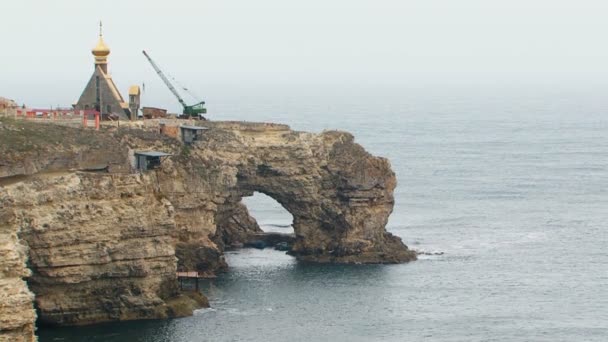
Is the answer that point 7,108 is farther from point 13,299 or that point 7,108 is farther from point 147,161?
point 13,299

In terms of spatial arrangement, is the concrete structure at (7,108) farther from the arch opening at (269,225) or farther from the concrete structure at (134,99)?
the arch opening at (269,225)

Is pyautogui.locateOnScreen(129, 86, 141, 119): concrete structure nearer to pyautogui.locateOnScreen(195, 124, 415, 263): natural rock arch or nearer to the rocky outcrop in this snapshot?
pyautogui.locateOnScreen(195, 124, 415, 263): natural rock arch

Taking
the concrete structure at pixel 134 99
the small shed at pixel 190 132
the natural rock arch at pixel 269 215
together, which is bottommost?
the natural rock arch at pixel 269 215

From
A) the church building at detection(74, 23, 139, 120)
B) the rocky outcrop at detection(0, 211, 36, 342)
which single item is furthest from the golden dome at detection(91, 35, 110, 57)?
the rocky outcrop at detection(0, 211, 36, 342)

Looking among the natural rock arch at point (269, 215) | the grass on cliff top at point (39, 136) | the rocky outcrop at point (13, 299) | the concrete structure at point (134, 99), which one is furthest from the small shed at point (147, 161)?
the rocky outcrop at point (13, 299)

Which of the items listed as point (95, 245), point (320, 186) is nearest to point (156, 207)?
point (95, 245)
